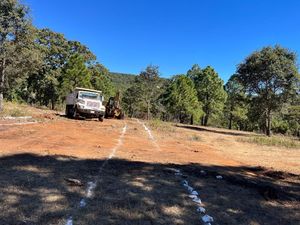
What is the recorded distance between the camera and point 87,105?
25.8 m

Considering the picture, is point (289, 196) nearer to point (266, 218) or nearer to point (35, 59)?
point (266, 218)

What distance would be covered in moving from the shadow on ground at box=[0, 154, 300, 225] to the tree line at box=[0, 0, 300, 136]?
20.4 metres

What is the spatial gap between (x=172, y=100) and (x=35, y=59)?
1221 inches

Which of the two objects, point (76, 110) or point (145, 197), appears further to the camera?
point (76, 110)

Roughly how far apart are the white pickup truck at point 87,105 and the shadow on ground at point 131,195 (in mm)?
16884

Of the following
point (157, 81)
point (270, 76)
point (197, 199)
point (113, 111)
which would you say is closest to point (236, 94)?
point (270, 76)

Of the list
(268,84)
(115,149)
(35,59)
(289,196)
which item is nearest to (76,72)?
(35,59)

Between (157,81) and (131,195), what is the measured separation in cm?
4623

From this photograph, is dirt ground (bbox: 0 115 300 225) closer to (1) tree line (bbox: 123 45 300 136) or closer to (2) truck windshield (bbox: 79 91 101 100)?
(2) truck windshield (bbox: 79 91 101 100)

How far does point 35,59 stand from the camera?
26969 mm

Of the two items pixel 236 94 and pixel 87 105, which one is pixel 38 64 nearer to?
pixel 87 105

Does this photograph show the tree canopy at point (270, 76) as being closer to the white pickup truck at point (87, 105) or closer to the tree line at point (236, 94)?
the tree line at point (236, 94)

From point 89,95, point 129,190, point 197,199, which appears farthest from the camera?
point 89,95

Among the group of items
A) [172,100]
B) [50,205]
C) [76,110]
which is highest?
[172,100]
